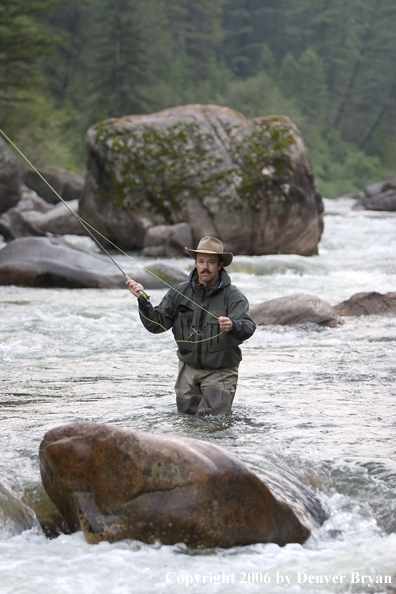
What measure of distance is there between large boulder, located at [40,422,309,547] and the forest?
29.3 m

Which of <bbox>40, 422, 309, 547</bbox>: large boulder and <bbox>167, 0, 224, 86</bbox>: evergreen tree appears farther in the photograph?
<bbox>167, 0, 224, 86</bbox>: evergreen tree

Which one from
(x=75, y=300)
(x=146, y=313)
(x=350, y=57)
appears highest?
(x=350, y=57)

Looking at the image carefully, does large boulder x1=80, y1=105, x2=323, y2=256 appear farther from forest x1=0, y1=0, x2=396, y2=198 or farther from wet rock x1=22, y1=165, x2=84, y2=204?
forest x1=0, y1=0, x2=396, y2=198

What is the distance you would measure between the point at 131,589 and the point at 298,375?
147 inches

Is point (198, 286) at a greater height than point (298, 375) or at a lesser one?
greater

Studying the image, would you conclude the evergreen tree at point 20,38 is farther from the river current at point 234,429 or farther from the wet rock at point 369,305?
the wet rock at point 369,305

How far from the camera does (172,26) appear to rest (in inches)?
2491

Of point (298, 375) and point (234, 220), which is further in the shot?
point (234, 220)

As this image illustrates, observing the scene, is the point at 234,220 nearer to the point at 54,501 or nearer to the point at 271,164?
the point at 271,164

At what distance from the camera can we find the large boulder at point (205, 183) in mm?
15258

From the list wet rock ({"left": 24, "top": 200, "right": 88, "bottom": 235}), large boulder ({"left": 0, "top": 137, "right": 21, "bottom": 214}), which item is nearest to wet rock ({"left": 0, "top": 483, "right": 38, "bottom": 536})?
wet rock ({"left": 24, "top": 200, "right": 88, "bottom": 235})

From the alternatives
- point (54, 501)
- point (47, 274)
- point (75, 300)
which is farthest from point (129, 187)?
point (54, 501)

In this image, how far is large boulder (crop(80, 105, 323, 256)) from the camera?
15.3 m

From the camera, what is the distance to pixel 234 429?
5062mm
